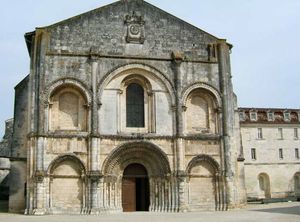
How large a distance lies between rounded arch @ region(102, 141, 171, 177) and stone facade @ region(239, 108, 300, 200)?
25466mm

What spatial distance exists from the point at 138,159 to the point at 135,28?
730 cm

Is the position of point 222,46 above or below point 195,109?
above

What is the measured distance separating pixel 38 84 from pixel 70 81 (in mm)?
1637

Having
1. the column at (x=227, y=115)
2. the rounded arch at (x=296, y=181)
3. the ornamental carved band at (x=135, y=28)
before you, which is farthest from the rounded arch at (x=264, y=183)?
the ornamental carved band at (x=135, y=28)

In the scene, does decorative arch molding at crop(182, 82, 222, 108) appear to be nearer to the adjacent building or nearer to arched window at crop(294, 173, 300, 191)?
the adjacent building

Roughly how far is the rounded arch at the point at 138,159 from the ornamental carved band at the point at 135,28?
580cm

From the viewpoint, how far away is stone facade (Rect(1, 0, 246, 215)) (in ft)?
75.7

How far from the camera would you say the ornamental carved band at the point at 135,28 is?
997 inches

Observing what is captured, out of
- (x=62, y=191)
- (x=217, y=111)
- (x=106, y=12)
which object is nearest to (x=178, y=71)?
(x=217, y=111)

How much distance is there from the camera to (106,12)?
25.5 m

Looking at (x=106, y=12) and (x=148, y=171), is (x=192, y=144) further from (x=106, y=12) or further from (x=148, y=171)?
(x=106, y=12)

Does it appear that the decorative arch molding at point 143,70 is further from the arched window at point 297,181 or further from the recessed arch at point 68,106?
the arched window at point 297,181

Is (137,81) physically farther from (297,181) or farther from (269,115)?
(297,181)

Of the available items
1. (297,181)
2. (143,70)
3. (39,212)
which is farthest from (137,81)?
(297,181)
